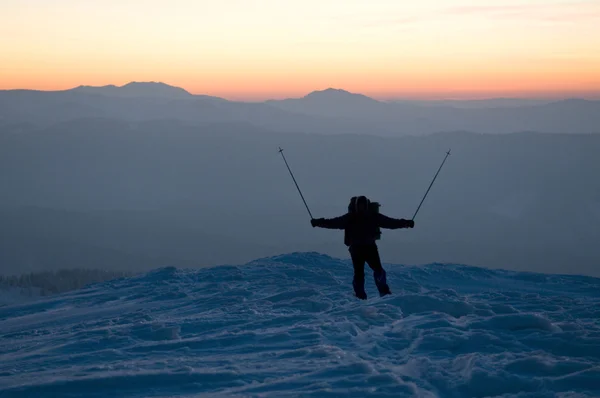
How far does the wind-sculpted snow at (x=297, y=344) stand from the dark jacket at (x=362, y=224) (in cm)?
100

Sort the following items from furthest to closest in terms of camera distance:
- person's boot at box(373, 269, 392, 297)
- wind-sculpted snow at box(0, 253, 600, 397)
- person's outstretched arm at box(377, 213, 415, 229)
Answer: person's boot at box(373, 269, 392, 297) → person's outstretched arm at box(377, 213, 415, 229) → wind-sculpted snow at box(0, 253, 600, 397)

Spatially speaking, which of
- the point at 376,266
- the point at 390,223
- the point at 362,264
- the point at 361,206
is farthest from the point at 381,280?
the point at 361,206

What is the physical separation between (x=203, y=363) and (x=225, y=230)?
172639 millimetres

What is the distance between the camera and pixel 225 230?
178 m

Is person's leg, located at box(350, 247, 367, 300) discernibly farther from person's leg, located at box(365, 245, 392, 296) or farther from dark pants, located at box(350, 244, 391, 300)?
person's leg, located at box(365, 245, 392, 296)

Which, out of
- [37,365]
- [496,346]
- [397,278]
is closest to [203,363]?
[37,365]

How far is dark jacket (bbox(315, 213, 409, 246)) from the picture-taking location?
9781 mm

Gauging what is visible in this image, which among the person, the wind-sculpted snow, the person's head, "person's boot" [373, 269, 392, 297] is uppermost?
the person's head

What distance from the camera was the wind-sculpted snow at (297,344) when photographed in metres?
5.91

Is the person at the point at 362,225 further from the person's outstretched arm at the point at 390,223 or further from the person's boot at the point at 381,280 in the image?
the person's boot at the point at 381,280

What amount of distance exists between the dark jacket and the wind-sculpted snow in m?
1.00

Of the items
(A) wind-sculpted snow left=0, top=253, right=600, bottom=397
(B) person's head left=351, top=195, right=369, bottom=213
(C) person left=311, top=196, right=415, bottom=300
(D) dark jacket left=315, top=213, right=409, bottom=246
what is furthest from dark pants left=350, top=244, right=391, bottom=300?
(B) person's head left=351, top=195, right=369, bottom=213

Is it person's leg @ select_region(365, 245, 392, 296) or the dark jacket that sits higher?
the dark jacket

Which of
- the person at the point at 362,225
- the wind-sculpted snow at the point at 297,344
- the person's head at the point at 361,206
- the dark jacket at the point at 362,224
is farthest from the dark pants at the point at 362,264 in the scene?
the person's head at the point at 361,206
